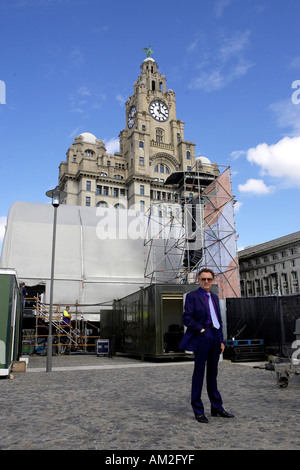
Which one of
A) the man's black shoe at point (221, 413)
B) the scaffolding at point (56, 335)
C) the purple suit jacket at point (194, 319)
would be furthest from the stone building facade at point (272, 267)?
the purple suit jacket at point (194, 319)

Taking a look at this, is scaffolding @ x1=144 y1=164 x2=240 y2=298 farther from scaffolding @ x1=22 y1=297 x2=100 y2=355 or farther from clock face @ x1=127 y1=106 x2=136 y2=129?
clock face @ x1=127 y1=106 x2=136 y2=129

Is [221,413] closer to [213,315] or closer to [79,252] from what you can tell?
[213,315]

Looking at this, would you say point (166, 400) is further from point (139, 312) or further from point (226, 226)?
point (226, 226)

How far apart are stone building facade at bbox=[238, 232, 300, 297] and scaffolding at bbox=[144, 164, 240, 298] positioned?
31.6 meters

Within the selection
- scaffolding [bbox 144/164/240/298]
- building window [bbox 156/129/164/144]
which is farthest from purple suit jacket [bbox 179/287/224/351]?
building window [bbox 156/129/164/144]

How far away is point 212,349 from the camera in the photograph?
15.4ft

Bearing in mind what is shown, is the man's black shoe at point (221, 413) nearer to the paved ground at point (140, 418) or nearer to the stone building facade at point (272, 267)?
the paved ground at point (140, 418)

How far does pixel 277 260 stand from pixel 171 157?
95.0ft

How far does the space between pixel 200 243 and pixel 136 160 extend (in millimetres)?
50348

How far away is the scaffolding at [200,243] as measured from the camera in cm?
2458

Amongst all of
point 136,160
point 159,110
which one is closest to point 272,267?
point 136,160

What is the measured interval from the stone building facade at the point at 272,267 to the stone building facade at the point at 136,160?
1769 cm

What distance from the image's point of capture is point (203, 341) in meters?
4.60
